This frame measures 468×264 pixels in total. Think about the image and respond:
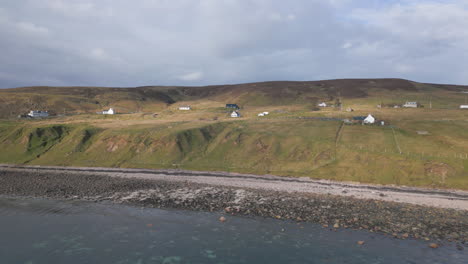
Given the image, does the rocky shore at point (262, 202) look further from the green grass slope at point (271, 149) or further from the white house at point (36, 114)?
the white house at point (36, 114)

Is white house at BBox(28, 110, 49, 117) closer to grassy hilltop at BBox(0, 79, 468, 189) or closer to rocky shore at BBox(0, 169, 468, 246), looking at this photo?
grassy hilltop at BBox(0, 79, 468, 189)

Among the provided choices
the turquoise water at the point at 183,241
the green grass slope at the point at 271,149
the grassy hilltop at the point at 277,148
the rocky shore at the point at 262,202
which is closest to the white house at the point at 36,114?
the grassy hilltop at the point at 277,148

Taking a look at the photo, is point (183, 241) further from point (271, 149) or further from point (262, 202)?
point (271, 149)

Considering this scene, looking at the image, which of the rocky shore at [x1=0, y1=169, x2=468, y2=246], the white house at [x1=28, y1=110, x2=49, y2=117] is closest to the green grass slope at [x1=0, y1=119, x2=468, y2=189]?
the rocky shore at [x1=0, y1=169, x2=468, y2=246]

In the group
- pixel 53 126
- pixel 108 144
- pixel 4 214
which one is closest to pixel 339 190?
pixel 4 214

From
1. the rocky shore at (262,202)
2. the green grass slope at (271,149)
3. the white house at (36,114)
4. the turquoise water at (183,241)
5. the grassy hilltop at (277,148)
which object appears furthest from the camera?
the white house at (36,114)

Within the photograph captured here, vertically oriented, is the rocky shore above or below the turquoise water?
below
